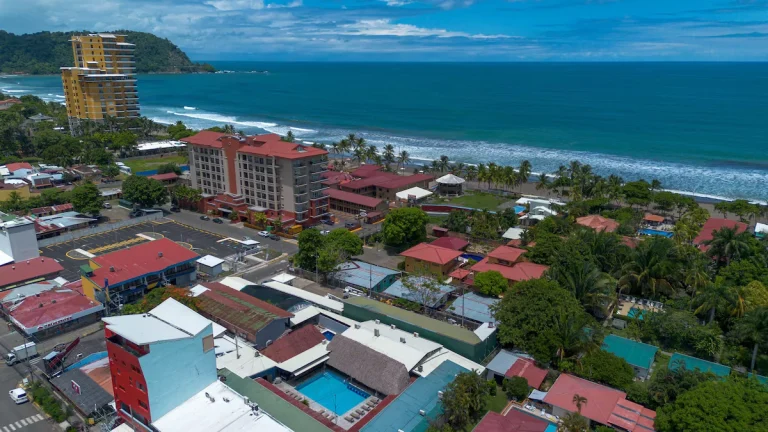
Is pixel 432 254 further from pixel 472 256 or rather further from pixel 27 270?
pixel 27 270

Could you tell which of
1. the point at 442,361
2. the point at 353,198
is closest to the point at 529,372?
the point at 442,361

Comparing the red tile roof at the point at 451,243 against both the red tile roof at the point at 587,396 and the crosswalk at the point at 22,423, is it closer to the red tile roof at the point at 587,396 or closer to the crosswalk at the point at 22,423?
the red tile roof at the point at 587,396

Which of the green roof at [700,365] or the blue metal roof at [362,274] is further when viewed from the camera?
the blue metal roof at [362,274]

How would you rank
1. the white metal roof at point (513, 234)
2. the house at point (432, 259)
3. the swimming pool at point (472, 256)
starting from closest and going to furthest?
the house at point (432, 259) → the swimming pool at point (472, 256) → the white metal roof at point (513, 234)

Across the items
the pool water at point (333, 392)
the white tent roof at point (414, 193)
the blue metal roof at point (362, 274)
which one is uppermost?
the white tent roof at point (414, 193)

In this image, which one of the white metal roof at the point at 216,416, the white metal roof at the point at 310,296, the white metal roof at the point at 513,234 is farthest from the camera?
the white metal roof at the point at 513,234

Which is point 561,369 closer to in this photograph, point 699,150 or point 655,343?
point 655,343

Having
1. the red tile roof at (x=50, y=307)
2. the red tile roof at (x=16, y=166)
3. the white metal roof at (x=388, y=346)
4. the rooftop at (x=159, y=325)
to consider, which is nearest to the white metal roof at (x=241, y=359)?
the rooftop at (x=159, y=325)
